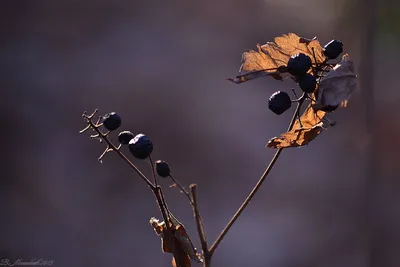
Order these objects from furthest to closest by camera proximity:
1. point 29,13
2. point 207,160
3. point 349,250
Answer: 1. point 349,250
2. point 207,160
3. point 29,13

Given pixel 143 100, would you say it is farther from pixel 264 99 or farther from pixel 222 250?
pixel 222 250

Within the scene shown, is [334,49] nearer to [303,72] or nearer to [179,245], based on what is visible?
[303,72]

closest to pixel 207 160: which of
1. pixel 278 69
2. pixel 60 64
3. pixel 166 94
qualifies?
pixel 166 94

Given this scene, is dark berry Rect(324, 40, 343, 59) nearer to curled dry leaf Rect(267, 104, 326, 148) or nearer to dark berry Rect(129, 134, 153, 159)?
curled dry leaf Rect(267, 104, 326, 148)

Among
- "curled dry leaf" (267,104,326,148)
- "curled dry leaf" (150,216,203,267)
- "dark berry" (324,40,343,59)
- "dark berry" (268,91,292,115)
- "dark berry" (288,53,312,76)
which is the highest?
"dark berry" (324,40,343,59)

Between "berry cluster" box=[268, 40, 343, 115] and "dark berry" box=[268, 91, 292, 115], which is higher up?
"berry cluster" box=[268, 40, 343, 115]

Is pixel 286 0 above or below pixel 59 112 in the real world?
above

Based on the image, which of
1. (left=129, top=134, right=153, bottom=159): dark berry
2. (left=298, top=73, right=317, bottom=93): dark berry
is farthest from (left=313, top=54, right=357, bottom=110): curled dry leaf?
(left=129, top=134, right=153, bottom=159): dark berry
